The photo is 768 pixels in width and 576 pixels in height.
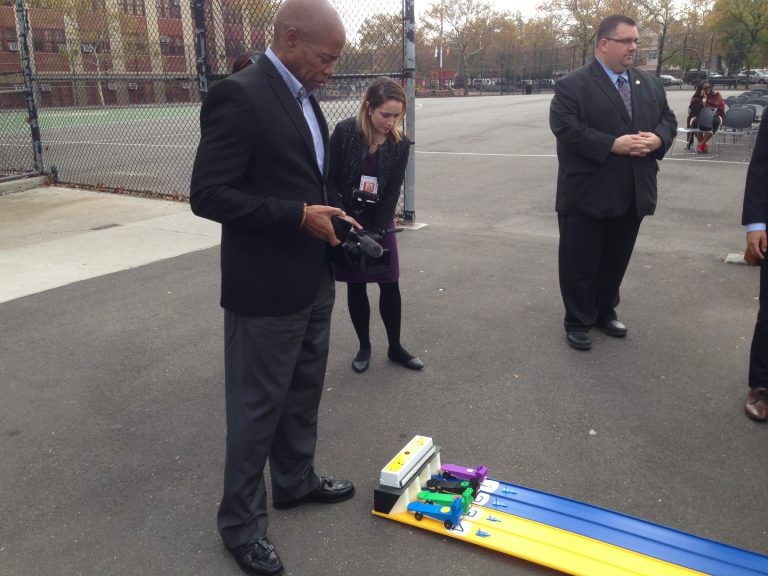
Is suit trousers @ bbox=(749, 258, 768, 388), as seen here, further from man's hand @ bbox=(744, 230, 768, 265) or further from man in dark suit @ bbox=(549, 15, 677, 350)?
man in dark suit @ bbox=(549, 15, 677, 350)

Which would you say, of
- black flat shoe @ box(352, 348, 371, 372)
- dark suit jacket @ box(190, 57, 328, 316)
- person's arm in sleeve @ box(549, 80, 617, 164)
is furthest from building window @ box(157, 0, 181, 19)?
dark suit jacket @ box(190, 57, 328, 316)

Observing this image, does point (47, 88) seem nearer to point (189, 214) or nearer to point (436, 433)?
point (189, 214)

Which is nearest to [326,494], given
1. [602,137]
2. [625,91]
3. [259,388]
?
[259,388]

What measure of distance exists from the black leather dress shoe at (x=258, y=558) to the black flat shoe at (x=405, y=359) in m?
1.89

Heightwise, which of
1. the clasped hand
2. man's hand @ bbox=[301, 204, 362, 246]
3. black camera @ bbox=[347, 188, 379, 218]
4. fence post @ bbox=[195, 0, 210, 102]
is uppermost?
fence post @ bbox=[195, 0, 210, 102]

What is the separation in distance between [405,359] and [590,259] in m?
1.49

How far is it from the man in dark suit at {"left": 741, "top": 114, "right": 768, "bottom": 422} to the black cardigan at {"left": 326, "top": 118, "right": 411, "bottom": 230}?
1.95m

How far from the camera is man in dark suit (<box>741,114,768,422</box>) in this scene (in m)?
3.54

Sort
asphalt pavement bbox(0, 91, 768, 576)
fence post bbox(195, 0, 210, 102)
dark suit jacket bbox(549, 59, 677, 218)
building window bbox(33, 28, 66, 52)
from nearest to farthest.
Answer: asphalt pavement bbox(0, 91, 768, 576) → dark suit jacket bbox(549, 59, 677, 218) → fence post bbox(195, 0, 210, 102) → building window bbox(33, 28, 66, 52)

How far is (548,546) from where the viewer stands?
2.59 meters

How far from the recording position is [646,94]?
4.46 metres

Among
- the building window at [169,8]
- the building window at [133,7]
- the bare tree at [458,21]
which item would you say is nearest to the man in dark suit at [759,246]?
the building window at [169,8]

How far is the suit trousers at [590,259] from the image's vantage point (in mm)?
4570

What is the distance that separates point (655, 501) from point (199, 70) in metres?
6.95
